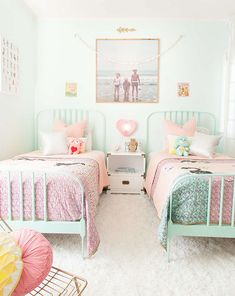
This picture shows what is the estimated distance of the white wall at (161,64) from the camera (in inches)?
167

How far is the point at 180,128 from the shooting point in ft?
13.2

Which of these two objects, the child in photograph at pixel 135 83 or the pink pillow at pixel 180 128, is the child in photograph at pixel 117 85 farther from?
the pink pillow at pixel 180 128

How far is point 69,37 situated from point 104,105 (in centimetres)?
110

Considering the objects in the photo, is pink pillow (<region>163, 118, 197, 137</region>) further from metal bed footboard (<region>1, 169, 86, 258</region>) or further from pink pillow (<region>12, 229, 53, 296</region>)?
pink pillow (<region>12, 229, 53, 296</region>)

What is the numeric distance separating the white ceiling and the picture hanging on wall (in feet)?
2.37

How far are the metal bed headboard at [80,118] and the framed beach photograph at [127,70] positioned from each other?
264 mm

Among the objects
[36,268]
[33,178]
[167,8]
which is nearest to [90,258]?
[33,178]

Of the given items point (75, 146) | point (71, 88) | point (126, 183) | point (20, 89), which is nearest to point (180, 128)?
point (126, 183)

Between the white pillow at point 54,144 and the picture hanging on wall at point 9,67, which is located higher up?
the picture hanging on wall at point 9,67

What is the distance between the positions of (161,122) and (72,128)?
130 centimetres

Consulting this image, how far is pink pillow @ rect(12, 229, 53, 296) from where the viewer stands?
1.19 m

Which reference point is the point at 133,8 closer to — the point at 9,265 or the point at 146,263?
the point at 146,263

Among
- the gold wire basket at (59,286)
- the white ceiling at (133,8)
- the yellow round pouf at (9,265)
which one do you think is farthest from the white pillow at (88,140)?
the yellow round pouf at (9,265)

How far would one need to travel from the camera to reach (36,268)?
1.21 m
